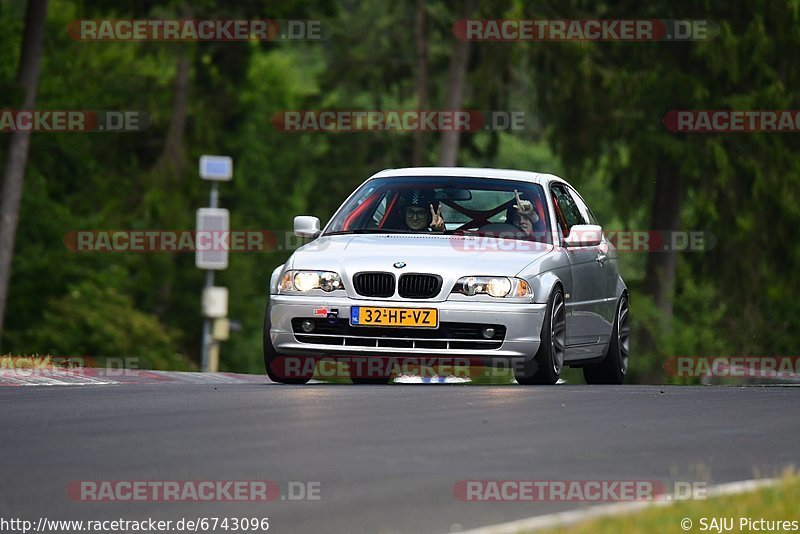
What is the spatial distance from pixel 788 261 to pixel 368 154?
11635mm

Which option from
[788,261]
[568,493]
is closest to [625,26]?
[788,261]

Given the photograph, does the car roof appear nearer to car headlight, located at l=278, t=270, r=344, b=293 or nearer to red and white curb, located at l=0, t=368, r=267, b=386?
car headlight, located at l=278, t=270, r=344, b=293

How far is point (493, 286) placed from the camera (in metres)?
14.0

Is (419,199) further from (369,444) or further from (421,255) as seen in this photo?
(369,444)

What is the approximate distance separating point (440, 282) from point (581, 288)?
6.27 feet

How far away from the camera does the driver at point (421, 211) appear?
602 inches

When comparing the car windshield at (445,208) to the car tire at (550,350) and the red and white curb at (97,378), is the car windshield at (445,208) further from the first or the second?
the red and white curb at (97,378)

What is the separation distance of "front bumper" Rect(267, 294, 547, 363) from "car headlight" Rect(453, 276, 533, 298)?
0.08 metres

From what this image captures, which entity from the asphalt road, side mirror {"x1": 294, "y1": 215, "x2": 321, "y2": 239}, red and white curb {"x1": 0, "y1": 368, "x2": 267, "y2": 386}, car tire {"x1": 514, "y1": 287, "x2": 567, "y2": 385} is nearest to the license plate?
the asphalt road

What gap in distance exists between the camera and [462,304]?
1398cm

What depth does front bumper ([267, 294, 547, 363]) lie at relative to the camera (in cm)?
1397

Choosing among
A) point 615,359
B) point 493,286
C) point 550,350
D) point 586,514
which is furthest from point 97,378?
point 586,514

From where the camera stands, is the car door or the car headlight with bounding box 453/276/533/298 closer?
the car headlight with bounding box 453/276/533/298

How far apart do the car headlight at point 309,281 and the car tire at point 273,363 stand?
25cm
